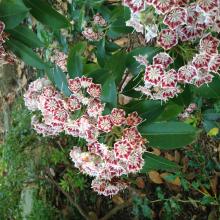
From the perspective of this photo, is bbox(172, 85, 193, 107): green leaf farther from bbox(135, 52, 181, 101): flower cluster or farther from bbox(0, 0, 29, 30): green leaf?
bbox(0, 0, 29, 30): green leaf

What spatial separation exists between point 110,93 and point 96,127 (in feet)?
0.33

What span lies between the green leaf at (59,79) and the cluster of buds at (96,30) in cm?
35

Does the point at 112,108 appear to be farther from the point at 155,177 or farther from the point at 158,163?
the point at 155,177

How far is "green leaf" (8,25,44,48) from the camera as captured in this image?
1143 mm

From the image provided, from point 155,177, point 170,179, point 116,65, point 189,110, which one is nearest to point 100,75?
point 116,65

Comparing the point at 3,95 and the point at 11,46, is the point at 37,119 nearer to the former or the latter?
the point at 11,46

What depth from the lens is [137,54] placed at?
1.13m

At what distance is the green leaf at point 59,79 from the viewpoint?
1172mm

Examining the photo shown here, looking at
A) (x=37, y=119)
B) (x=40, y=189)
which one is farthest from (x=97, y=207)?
(x=37, y=119)

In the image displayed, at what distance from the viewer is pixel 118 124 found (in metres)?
1.03

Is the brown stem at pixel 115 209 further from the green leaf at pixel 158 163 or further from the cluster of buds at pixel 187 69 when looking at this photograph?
the cluster of buds at pixel 187 69

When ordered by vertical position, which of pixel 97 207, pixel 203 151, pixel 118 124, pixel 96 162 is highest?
pixel 118 124

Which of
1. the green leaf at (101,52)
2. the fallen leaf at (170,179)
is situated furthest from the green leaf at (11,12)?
the fallen leaf at (170,179)

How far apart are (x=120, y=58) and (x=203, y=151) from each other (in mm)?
1467
